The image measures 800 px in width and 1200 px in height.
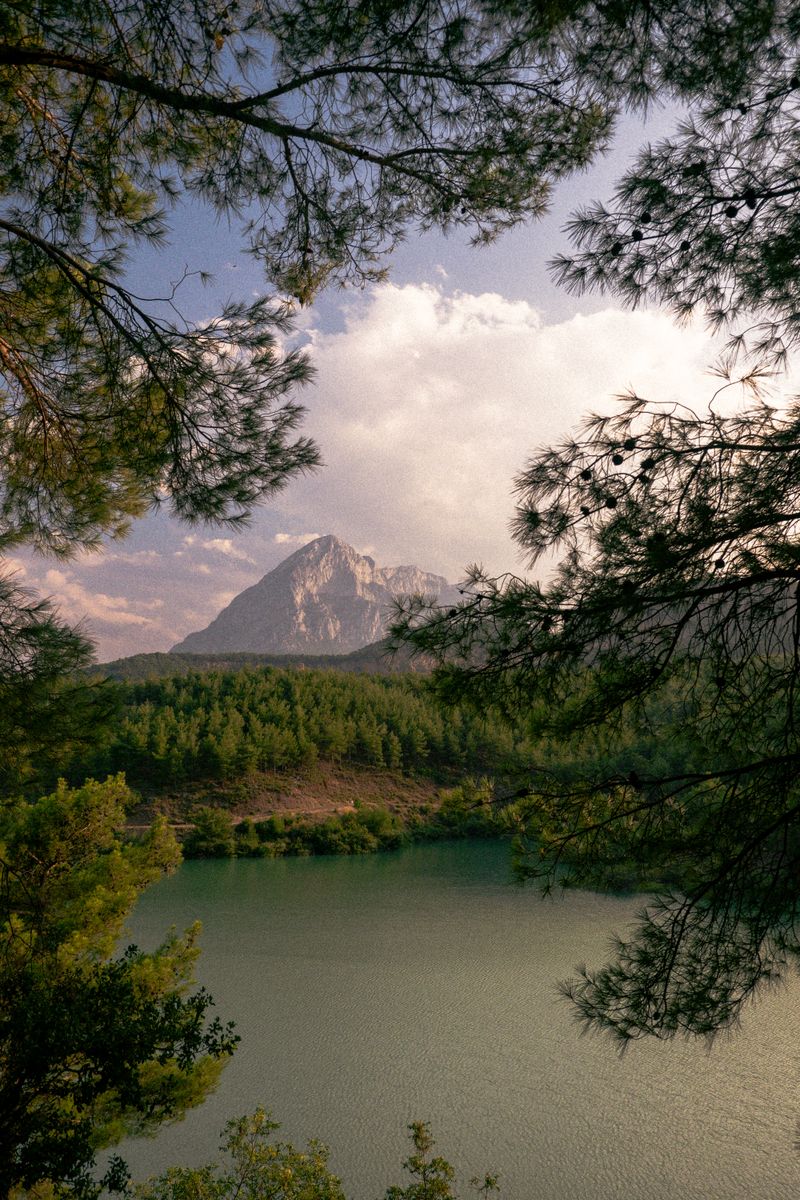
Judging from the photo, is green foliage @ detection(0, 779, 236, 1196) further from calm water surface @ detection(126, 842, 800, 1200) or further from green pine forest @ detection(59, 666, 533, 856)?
green pine forest @ detection(59, 666, 533, 856)

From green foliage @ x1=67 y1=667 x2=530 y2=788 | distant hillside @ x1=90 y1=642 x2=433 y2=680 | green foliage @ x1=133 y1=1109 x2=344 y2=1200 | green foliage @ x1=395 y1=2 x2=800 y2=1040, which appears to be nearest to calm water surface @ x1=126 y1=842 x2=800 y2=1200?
green foliage @ x1=133 y1=1109 x2=344 y2=1200

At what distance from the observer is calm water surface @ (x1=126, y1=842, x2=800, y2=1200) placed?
5.43m

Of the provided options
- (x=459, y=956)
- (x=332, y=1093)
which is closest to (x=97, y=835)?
(x=332, y=1093)

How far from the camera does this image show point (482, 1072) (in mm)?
7086

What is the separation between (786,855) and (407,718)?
35.4 metres

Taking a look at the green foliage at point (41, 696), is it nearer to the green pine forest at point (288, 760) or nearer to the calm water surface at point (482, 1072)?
the calm water surface at point (482, 1072)

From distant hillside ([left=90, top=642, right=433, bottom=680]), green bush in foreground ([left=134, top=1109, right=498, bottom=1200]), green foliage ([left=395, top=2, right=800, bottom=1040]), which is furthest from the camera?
distant hillside ([left=90, top=642, right=433, bottom=680])

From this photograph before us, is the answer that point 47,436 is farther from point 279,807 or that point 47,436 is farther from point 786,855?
point 279,807

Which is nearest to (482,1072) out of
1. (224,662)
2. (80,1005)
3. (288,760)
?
(80,1005)

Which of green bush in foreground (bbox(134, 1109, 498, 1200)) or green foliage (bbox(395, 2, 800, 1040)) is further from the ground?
green foliage (bbox(395, 2, 800, 1040))

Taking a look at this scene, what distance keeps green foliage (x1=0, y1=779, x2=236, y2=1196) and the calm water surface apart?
1777mm

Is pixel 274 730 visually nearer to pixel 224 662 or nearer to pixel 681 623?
pixel 681 623

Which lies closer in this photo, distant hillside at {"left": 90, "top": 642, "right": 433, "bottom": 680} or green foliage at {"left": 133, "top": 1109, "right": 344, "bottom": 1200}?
green foliage at {"left": 133, "top": 1109, "right": 344, "bottom": 1200}

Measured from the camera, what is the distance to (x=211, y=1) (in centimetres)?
232
